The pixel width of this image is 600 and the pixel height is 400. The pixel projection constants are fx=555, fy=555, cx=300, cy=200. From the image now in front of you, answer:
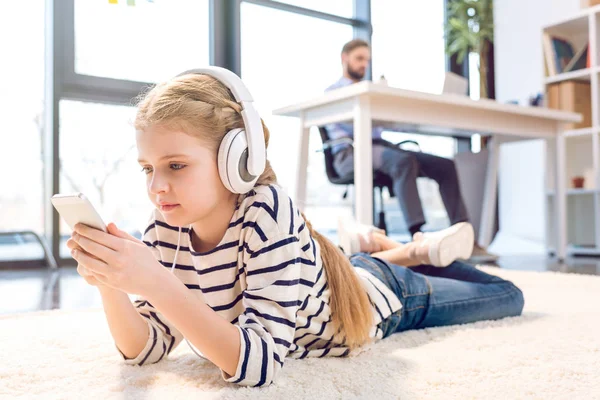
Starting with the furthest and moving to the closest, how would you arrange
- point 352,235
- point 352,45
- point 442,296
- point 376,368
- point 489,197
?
point 489,197
point 352,45
point 352,235
point 442,296
point 376,368

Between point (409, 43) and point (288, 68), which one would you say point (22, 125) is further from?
point (409, 43)

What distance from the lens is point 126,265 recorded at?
2.11ft

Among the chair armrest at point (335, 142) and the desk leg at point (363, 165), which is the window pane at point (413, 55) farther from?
the desk leg at point (363, 165)

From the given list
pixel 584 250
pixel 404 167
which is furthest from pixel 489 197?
pixel 404 167

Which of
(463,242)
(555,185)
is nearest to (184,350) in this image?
(463,242)

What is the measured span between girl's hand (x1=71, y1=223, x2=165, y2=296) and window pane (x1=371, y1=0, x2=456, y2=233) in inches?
134

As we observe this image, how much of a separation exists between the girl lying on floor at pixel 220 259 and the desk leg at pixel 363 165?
45.0 inches

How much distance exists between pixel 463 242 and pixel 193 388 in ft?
2.74

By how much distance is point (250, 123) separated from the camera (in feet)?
2.55

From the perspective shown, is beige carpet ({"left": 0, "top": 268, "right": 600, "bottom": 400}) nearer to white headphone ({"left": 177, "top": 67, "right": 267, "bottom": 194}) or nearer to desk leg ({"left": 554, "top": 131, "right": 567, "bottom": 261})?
white headphone ({"left": 177, "top": 67, "right": 267, "bottom": 194})

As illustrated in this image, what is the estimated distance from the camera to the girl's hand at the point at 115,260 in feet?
2.10

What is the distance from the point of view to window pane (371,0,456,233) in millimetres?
4137

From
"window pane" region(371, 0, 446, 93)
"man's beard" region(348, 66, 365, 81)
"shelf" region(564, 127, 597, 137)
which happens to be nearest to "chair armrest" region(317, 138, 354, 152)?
"man's beard" region(348, 66, 365, 81)

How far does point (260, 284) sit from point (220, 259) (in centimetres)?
9
